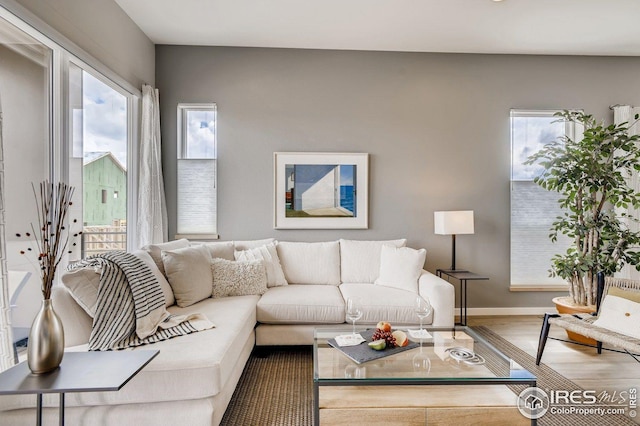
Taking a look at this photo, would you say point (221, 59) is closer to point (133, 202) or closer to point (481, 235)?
point (133, 202)

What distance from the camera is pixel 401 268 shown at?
3.35 meters

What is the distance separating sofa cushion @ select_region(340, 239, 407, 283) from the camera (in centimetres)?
361

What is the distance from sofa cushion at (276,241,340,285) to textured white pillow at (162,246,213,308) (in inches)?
35.5

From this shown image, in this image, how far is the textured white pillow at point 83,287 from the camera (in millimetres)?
1938

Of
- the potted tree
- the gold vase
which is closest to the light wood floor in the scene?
the potted tree

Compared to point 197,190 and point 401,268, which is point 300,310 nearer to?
point 401,268

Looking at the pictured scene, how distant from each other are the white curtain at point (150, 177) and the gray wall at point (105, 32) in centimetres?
24

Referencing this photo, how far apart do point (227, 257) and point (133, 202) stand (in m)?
1.11

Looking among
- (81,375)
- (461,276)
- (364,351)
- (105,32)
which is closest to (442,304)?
(461,276)

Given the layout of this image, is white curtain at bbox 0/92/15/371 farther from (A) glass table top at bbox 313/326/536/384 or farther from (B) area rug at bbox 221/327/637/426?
(A) glass table top at bbox 313/326/536/384

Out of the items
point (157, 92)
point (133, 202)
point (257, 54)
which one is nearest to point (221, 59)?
point (257, 54)

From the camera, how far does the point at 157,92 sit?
375 centimetres

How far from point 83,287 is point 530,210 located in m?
4.30

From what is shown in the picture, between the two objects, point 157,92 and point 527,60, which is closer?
point 157,92
